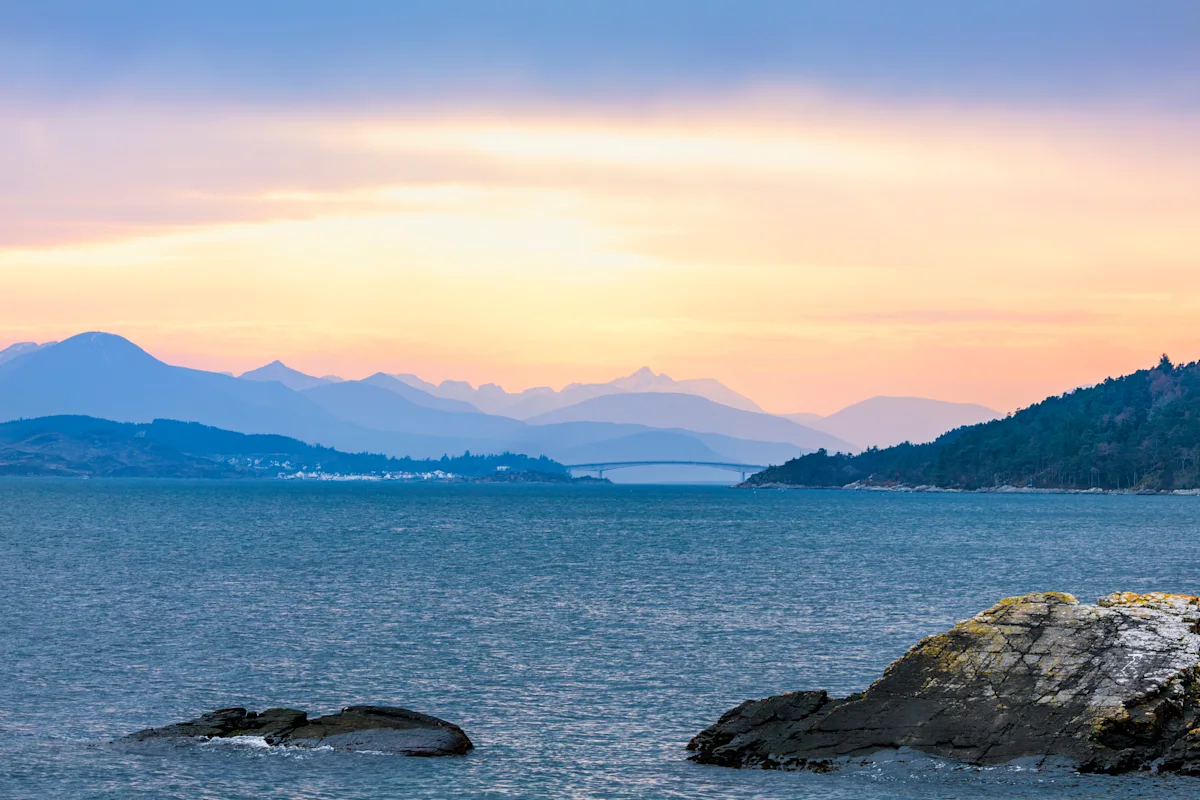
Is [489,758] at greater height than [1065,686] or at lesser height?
lesser

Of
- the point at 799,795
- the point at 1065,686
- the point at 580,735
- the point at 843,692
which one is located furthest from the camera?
the point at 843,692

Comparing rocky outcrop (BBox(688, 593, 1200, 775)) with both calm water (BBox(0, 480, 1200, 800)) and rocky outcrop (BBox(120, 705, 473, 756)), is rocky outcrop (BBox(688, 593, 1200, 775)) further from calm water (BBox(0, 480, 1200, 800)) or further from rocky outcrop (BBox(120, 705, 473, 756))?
rocky outcrop (BBox(120, 705, 473, 756))

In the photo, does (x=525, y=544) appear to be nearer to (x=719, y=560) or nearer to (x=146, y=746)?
(x=719, y=560)

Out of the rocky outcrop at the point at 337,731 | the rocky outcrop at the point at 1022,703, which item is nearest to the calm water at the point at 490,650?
the rocky outcrop at the point at 337,731

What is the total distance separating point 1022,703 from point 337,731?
66.7 feet

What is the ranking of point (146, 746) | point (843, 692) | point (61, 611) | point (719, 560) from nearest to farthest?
point (146, 746)
point (843, 692)
point (61, 611)
point (719, 560)

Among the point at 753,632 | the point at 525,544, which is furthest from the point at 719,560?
the point at 753,632

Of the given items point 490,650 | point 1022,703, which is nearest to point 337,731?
point 1022,703

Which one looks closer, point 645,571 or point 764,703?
point 764,703

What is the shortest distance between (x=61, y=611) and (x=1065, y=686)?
2350 inches

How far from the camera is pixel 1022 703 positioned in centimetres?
3619

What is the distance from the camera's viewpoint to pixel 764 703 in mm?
39281

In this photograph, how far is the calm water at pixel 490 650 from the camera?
115ft

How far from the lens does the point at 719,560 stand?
12225 cm
